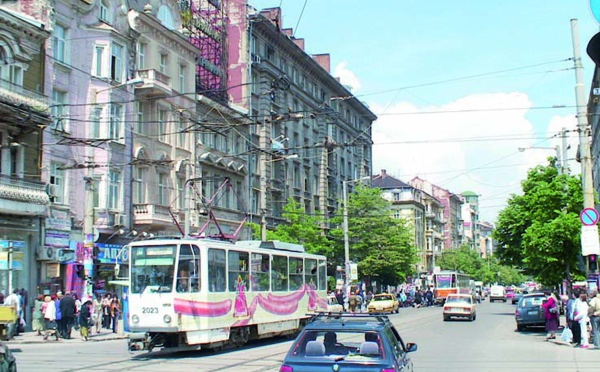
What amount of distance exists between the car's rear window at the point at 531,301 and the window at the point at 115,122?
20.2 meters

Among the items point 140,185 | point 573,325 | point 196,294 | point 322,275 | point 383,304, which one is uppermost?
point 140,185

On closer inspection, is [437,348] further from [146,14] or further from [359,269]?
[359,269]

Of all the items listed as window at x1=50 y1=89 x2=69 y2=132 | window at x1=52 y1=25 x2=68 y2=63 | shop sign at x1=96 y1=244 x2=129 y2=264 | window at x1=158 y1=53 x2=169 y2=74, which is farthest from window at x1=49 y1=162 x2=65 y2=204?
window at x1=158 y1=53 x2=169 y2=74

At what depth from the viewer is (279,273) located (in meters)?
25.4

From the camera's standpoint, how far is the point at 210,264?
2041cm

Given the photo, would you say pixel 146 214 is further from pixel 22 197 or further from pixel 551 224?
pixel 551 224

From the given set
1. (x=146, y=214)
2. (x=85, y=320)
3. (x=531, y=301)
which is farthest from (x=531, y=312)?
(x=146, y=214)

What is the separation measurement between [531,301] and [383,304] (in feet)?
70.0

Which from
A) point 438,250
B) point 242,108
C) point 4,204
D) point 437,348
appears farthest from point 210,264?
point 438,250

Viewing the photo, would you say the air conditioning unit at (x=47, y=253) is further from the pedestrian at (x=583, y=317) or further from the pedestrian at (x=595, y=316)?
the pedestrian at (x=595, y=316)

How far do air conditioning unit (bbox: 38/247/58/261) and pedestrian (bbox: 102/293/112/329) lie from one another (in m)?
2.82

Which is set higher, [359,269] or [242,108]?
[242,108]

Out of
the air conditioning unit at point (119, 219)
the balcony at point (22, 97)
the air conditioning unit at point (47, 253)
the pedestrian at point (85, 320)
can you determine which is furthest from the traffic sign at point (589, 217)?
the air conditioning unit at point (119, 219)

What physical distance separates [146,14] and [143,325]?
2469 cm
